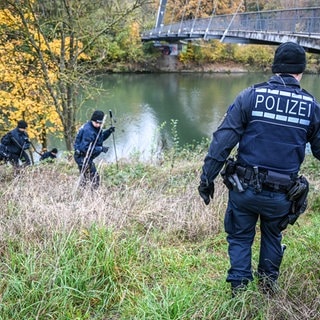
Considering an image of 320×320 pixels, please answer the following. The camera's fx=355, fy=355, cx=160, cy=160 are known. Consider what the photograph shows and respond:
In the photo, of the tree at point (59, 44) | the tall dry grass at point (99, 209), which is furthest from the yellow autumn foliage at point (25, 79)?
the tall dry grass at point (99, 209)

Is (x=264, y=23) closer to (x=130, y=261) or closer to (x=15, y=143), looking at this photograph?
(x=15, y=143)

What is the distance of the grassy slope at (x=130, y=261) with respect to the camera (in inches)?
76.1

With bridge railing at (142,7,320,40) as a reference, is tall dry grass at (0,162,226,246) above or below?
below

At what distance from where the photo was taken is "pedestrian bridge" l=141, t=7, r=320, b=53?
10805 millimetres

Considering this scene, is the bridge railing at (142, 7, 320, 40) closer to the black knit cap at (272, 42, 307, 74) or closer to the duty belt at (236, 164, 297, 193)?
the black knit cap at (272, 42, 307, 74)

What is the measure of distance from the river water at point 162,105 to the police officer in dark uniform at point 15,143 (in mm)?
1992

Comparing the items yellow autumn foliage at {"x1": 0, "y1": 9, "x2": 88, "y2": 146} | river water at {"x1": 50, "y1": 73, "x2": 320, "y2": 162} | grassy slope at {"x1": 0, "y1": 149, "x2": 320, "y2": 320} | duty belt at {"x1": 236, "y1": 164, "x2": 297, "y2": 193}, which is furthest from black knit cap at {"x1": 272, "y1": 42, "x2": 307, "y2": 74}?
yellow autumn foliage at {"x1": 0, "y1": 9, "x2": 88, "y2": 146}

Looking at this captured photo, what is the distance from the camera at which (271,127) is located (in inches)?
76.7

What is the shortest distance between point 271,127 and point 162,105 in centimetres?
2001

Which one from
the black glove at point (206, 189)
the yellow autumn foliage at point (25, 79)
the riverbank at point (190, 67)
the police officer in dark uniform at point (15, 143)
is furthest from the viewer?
the riverbank at point (190, 67)

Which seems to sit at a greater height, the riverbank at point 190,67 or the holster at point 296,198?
the holster at point 296,198

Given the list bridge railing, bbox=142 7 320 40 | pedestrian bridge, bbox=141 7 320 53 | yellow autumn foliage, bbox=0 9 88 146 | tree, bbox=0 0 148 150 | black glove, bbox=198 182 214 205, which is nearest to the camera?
black glove, bbox=198 182 214 205

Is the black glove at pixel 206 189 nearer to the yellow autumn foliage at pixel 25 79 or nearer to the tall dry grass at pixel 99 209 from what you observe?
the tall dry grass at pixel 99 209

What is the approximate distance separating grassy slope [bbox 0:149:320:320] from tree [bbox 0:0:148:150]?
575 centimetres
